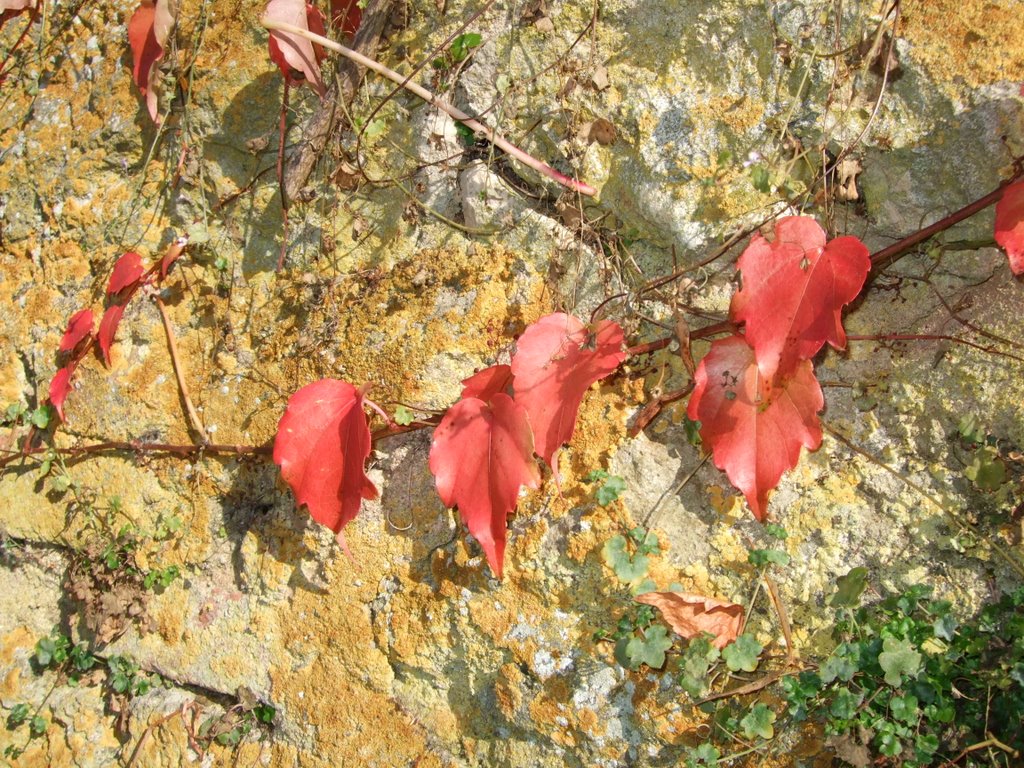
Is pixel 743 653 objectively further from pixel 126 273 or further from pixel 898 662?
pixel 126 273

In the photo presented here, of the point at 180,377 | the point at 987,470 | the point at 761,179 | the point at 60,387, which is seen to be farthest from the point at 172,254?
the point at 987,470

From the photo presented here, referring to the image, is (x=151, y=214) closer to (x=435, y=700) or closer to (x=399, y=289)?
(x=399, y=289)

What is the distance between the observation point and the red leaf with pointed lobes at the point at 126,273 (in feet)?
5.30

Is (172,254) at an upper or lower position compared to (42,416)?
upper

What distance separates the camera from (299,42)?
4.83 feet

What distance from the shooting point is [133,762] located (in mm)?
1505

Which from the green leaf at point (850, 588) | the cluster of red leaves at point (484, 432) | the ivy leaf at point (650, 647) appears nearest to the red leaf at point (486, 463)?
the cluster of red leaves at point (484, 432)

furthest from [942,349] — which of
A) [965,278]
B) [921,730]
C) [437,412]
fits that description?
[437,412]

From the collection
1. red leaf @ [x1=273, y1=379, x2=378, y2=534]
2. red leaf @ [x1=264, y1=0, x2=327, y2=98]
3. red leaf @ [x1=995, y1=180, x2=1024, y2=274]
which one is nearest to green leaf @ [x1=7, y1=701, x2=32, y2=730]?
red leaf @ [x1=273, y1=379, x2=378, y2=534]

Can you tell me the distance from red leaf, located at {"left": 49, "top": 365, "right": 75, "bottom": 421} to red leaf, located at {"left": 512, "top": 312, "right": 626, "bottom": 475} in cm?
98

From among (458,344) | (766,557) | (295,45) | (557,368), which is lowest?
(766,557)

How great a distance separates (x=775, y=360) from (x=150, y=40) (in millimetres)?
1371

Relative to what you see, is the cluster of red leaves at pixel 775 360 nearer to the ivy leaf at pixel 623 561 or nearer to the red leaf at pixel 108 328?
the ivy leaf at pixel 623 561

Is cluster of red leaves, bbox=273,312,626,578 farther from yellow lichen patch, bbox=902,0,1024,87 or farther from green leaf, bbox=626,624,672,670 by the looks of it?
yellow lichen patch, bbox=902,0,1024,87
